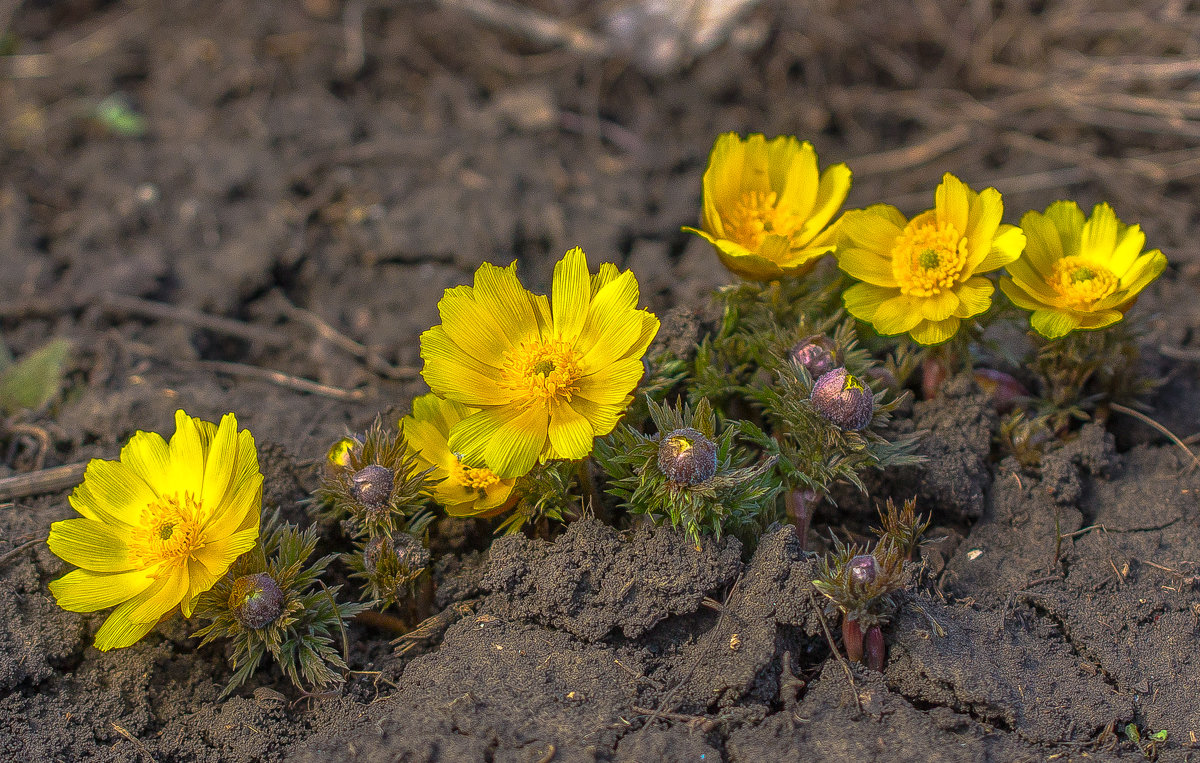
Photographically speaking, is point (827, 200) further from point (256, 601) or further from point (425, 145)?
point (425, 145)

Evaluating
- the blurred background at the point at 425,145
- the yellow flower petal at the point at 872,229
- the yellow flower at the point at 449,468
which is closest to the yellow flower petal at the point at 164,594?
the yellow flower at the point at 449,468

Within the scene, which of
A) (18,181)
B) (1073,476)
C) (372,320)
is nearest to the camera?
(1073,476)

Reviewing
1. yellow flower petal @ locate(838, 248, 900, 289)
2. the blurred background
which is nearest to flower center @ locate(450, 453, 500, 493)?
the blurred background

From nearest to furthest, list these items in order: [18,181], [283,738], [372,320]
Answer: [283,738]
[372,320]
[18,181]

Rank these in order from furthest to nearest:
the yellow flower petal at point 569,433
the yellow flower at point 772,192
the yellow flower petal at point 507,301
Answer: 1. the yellow flower at point 772,192
2. the yellow flower petal at point 507,301
3. the yellow flower petal at point 569,433

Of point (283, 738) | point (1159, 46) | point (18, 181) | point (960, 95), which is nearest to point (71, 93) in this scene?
point (18, 181)

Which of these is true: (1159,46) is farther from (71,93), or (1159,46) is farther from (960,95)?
(71,93)

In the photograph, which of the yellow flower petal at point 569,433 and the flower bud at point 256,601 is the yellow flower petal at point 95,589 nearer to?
the flower bud at point 256,601

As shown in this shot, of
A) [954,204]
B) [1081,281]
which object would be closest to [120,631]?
[954,204]
